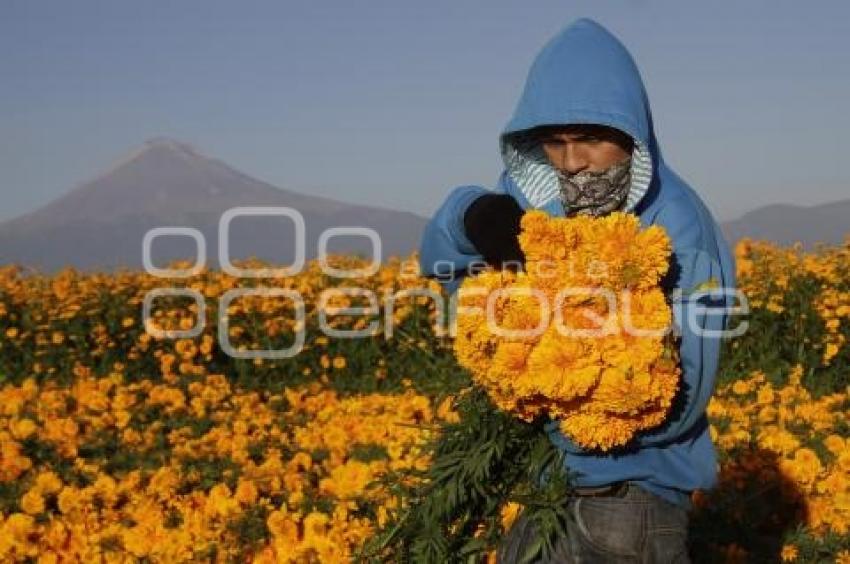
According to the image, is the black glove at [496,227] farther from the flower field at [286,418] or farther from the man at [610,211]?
the flower field at [286,418]

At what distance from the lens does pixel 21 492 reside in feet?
17.8

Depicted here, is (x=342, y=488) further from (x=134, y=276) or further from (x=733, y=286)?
(x=134, y=276)

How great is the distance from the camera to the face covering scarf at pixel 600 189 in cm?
221

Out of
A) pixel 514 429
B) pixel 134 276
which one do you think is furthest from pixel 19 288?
pixel 514 429

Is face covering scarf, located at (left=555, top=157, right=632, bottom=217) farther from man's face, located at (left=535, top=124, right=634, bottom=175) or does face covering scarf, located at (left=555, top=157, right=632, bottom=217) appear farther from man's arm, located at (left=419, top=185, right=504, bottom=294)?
man's arm, located at (left=419, top=185, right=504, bottom=294)

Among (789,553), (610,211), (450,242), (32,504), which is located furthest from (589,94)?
(32,504)

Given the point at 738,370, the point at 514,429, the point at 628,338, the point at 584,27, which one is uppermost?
the point at 584,27

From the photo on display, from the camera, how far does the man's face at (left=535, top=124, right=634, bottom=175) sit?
225 centimetres

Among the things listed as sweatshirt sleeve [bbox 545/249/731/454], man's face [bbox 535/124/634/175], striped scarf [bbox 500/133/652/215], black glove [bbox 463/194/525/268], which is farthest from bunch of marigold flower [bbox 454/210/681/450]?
striped scarf [bbox 500/133/652/215]

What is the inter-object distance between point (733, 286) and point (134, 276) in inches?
382

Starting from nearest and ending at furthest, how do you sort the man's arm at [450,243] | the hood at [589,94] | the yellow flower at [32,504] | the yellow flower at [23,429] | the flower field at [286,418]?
1. the hood at [589,94]
2. the man's arm at [450,243]
3. the flower field at [286,418]
4. the yellow flower at [32,504]
5. the yellow flower at [23,429]

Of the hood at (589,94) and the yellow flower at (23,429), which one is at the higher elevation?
the hood at (589,94)

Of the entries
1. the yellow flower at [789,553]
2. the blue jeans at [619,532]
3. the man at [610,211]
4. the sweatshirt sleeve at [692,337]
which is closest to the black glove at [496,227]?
the man at [610,211]

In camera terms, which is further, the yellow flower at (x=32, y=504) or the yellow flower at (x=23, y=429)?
the yellow flower at (x=23, y=429)
